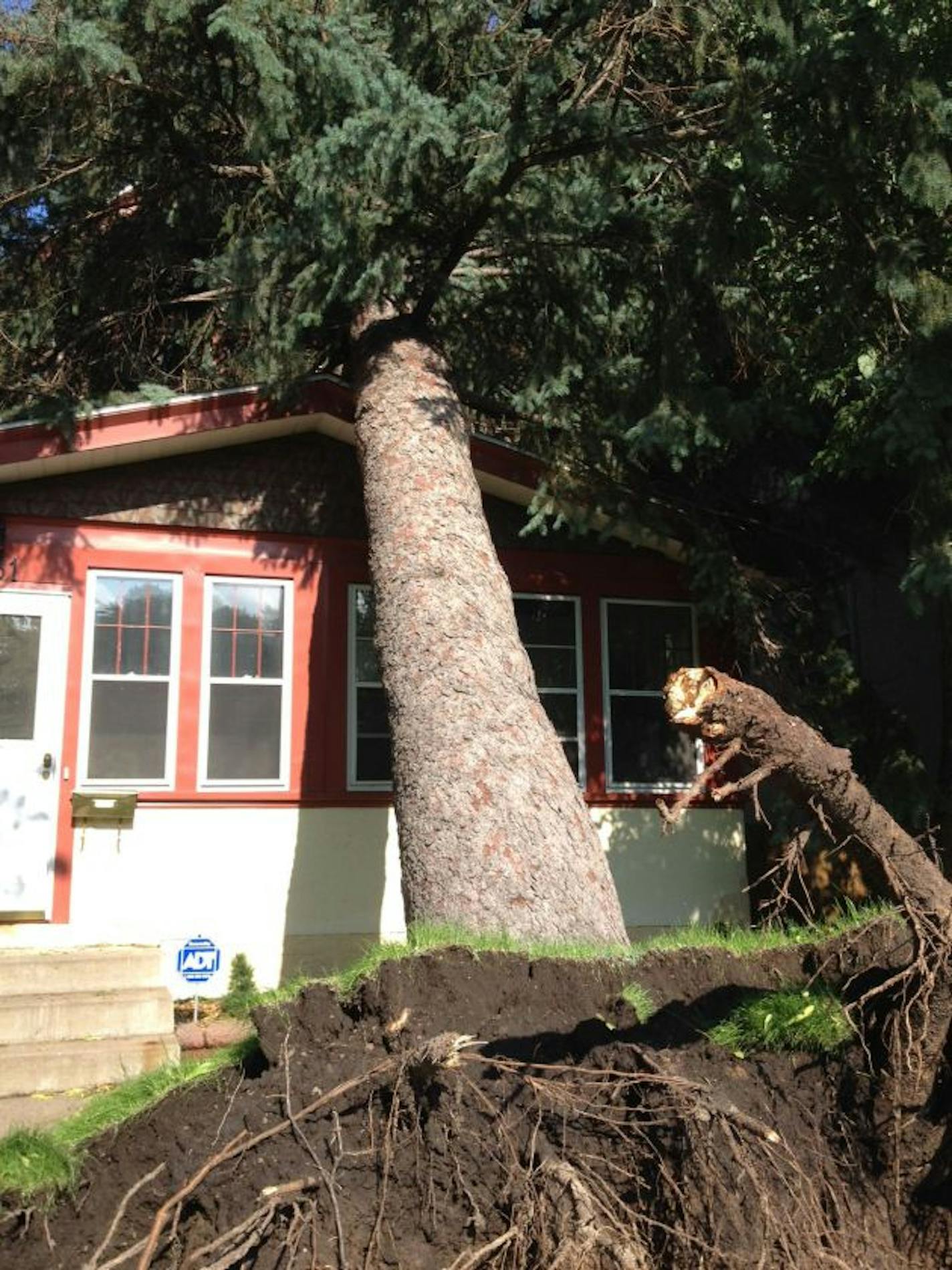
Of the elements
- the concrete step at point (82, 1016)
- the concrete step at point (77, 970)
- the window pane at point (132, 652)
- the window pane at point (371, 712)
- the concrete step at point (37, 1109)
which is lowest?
the concrete step at point (37, 1109)

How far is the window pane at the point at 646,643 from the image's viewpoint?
1054 centimetres

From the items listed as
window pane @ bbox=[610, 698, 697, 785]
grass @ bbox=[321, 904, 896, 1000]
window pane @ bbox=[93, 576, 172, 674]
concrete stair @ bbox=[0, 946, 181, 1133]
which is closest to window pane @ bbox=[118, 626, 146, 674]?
window pane @ bbox=[93, 576, 172, 674]

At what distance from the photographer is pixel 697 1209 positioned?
11.9ft

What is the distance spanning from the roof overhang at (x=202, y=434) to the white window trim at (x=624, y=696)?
0.76 metres

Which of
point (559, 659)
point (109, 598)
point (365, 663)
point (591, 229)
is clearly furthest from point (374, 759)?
point (591, 229)

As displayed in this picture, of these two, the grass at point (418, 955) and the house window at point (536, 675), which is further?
the house window at point (536, 675)

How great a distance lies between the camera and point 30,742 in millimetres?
8766

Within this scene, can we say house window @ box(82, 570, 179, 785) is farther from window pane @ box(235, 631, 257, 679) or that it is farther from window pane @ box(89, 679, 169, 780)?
window pane @ box(235, 631, 257, 679)

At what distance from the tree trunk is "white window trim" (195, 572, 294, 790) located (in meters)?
1.72

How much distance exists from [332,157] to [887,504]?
5.30 meters

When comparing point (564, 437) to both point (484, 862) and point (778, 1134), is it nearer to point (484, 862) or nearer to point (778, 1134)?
point (484, 862)

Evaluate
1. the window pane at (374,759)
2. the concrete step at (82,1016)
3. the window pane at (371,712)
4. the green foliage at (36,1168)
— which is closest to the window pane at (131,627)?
the window pane at (371,712)

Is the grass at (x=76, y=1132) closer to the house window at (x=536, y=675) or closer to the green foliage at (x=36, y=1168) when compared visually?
the green foliage at (x=36, y=1168)

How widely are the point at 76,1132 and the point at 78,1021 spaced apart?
2.69 meters
